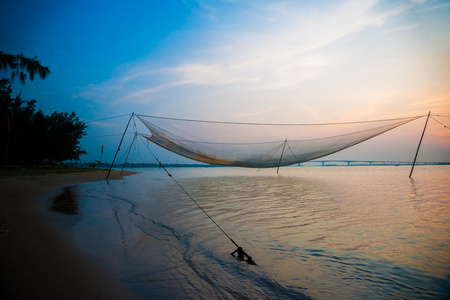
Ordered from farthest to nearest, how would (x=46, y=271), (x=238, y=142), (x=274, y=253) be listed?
(x=238, y=142) → (x=274, y=253) → (x=46, y=271)

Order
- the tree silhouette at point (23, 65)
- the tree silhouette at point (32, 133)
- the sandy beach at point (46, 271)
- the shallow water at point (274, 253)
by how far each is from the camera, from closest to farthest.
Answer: the sandy beach at point (46, 271) → the shallow water at point (274, 253) → the tree silhouette at point (23, 65) → the tree silhouette at point (32, 133)

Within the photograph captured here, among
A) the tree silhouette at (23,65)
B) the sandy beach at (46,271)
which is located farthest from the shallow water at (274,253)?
the tree silhouette at (23,65)

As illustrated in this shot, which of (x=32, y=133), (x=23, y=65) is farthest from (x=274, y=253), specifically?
(x=32, y=133)

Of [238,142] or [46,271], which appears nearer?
[46,271]

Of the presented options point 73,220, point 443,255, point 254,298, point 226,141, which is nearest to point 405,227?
point 443,255

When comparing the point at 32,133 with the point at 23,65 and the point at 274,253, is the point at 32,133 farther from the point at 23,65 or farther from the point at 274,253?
the point at 274,253

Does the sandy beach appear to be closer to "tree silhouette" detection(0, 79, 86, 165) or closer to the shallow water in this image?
the shallow water

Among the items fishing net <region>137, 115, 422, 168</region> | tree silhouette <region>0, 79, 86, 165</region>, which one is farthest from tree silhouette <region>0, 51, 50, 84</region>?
tree silhouette <region>0, 79, 86, 165</region>

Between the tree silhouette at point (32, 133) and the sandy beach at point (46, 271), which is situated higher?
the tree silhouette at point (32, 133)

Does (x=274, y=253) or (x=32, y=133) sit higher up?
(x=32, y=133)

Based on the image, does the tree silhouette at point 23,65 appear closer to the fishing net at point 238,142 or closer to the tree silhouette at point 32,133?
the fishing net at point 238,142

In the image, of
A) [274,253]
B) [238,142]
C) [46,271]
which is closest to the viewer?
[46,271]

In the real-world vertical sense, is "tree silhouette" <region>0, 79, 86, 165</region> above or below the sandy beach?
above

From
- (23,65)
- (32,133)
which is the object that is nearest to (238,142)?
(23,65)
